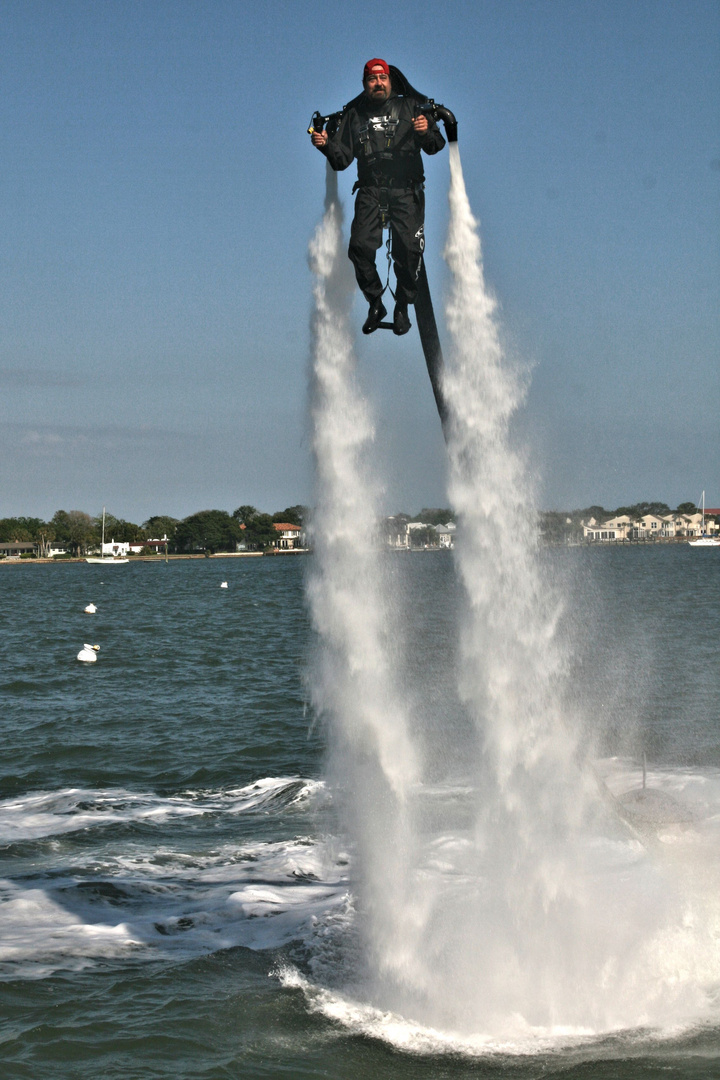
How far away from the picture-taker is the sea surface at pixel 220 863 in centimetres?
1027

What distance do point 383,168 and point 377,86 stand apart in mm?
720

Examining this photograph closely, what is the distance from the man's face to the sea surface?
4517 mm

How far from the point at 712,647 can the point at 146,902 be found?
3702 cm

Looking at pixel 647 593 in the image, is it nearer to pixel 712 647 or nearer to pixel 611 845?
pixel 712 647

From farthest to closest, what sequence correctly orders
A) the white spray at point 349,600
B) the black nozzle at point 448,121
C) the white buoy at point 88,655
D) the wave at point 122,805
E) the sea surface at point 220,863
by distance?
the white buoy at point 88,655 < the wave at point 122,805 < the white spray at point 349,600 < the sea surface at point 220,863 < the black nozzle at point 448,121

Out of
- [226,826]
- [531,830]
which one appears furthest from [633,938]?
[226,826]

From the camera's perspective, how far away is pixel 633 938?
11430 millimetres

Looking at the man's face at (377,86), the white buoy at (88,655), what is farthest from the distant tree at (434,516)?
the white buoy at (88,655)

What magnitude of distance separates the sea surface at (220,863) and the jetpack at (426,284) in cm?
190

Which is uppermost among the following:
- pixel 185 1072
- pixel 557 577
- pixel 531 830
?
pixel 557 577

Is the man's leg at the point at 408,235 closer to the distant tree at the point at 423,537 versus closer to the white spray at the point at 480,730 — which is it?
the white spray at the point at 480,730

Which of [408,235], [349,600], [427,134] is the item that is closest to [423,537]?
[349,600]

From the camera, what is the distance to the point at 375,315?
32.9ft

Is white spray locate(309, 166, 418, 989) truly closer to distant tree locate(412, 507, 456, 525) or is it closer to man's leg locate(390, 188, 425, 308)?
distant tree locate(412, 507, 456, 525)
